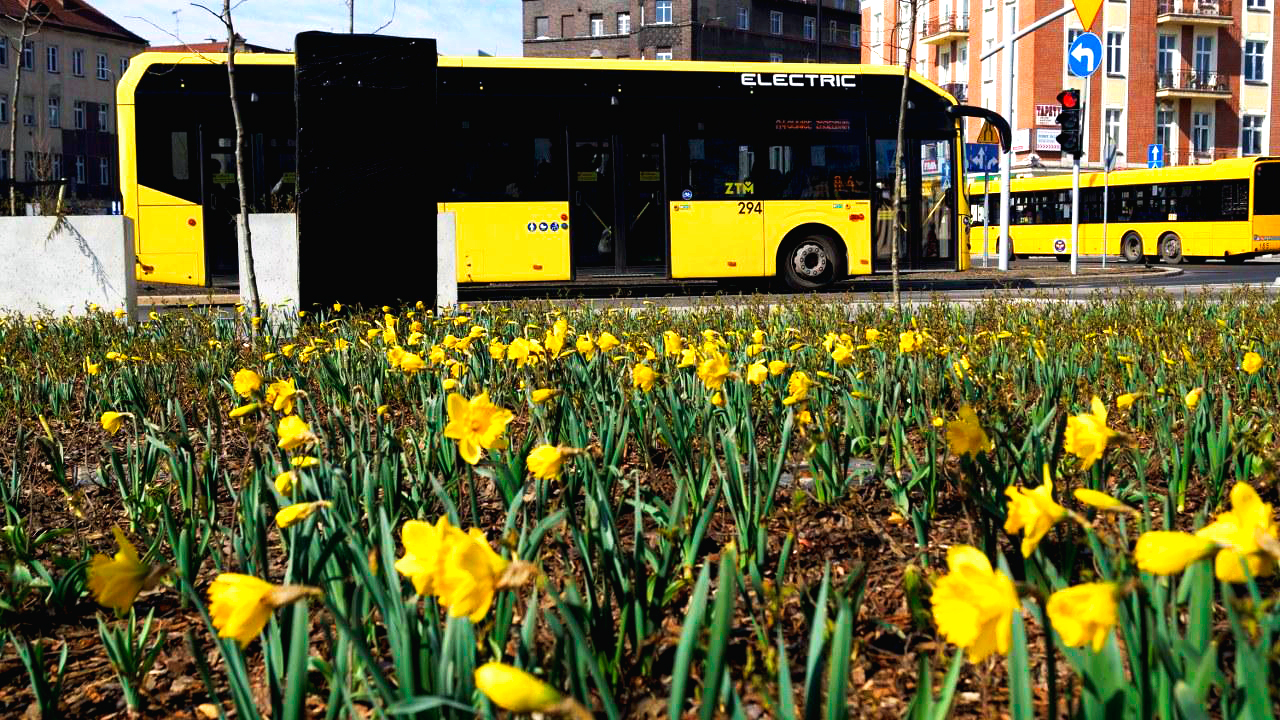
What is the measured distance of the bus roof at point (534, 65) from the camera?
1788 centimetres

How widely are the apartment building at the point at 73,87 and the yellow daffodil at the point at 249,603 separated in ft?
272

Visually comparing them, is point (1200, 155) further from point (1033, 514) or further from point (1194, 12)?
point (1033, 514)

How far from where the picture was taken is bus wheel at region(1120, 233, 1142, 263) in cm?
3847

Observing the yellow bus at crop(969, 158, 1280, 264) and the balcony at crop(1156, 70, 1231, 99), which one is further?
the balcony at crop(1156, 70, 1231, 99)

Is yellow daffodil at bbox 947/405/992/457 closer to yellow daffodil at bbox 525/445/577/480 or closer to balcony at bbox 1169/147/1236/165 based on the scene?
yellow daffodil at bbox 525/445/577/480

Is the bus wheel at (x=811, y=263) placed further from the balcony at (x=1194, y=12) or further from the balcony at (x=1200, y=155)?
the balcony at (x=1200, y=155)

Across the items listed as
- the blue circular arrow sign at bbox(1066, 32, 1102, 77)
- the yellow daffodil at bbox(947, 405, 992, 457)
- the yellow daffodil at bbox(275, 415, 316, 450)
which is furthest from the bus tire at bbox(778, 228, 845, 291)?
the yellow daffodil at bbox(947, 405, 992, 457)

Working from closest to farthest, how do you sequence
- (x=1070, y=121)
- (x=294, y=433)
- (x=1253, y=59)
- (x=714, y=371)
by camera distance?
(x=294, y=433), (x=714, y=371), (x=1070, y=121), (x=1253, y=59)

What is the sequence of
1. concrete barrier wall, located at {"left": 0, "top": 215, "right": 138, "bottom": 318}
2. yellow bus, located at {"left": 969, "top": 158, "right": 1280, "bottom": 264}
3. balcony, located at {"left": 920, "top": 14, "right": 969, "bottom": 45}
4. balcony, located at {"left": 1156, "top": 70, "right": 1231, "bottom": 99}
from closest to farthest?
concrete barrier wall, located at {"left": 0, "top": 215, "right": 138, "bottom": 318} < yellow bus, located at {"left": 969, "top": 158, "right": 1280, "bottom": 264} < balcony, located at {"left": 1156, "top": 70, "right": 1231, "bottom": 99} < balcony, located at {"left": 920, "top": 14, "right": 969, "bottom": 45}

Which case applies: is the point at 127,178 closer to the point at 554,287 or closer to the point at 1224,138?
the point at 554,287

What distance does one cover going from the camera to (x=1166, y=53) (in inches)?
2409

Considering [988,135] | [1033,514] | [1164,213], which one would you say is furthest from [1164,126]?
[1033,514]

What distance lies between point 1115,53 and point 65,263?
179 ft

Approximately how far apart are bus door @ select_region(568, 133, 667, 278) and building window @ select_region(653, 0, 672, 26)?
66.5 m
